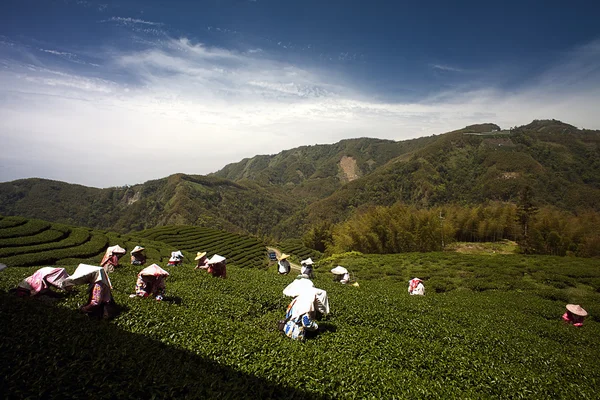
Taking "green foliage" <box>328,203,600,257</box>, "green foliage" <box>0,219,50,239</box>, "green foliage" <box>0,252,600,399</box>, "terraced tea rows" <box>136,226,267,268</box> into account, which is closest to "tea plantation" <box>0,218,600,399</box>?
"green foliage" <box>0,252,600,399</box>

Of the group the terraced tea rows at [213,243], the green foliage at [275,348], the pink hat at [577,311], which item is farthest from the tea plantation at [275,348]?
the terraced tea rows at [213,243]

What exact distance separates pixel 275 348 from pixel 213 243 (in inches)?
2089

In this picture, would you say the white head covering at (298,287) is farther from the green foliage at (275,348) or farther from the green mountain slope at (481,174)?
the green mountain slope at (481,174)

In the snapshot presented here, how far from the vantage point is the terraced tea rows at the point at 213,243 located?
5206cm

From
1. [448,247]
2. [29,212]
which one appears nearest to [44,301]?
[448,247]

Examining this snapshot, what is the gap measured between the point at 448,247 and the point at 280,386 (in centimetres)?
3937

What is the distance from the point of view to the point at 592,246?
30.3 m

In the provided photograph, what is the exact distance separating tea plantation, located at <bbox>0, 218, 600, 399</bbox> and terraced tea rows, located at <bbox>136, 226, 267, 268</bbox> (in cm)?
3931

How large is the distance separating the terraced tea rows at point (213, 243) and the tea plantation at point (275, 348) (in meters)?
39.3

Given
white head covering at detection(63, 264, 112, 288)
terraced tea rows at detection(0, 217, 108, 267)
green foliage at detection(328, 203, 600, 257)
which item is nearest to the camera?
white head covering at detection(63, 264, 112, 288)

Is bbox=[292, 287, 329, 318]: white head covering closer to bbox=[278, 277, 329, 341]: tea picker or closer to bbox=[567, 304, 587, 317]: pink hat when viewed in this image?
bbox=[278, 277, 329, 341]: tea picker

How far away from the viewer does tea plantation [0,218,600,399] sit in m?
4.87


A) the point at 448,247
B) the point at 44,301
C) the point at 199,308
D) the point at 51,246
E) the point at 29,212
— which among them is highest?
the point at 44,301

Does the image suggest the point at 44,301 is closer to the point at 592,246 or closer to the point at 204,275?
the point at 204,275
